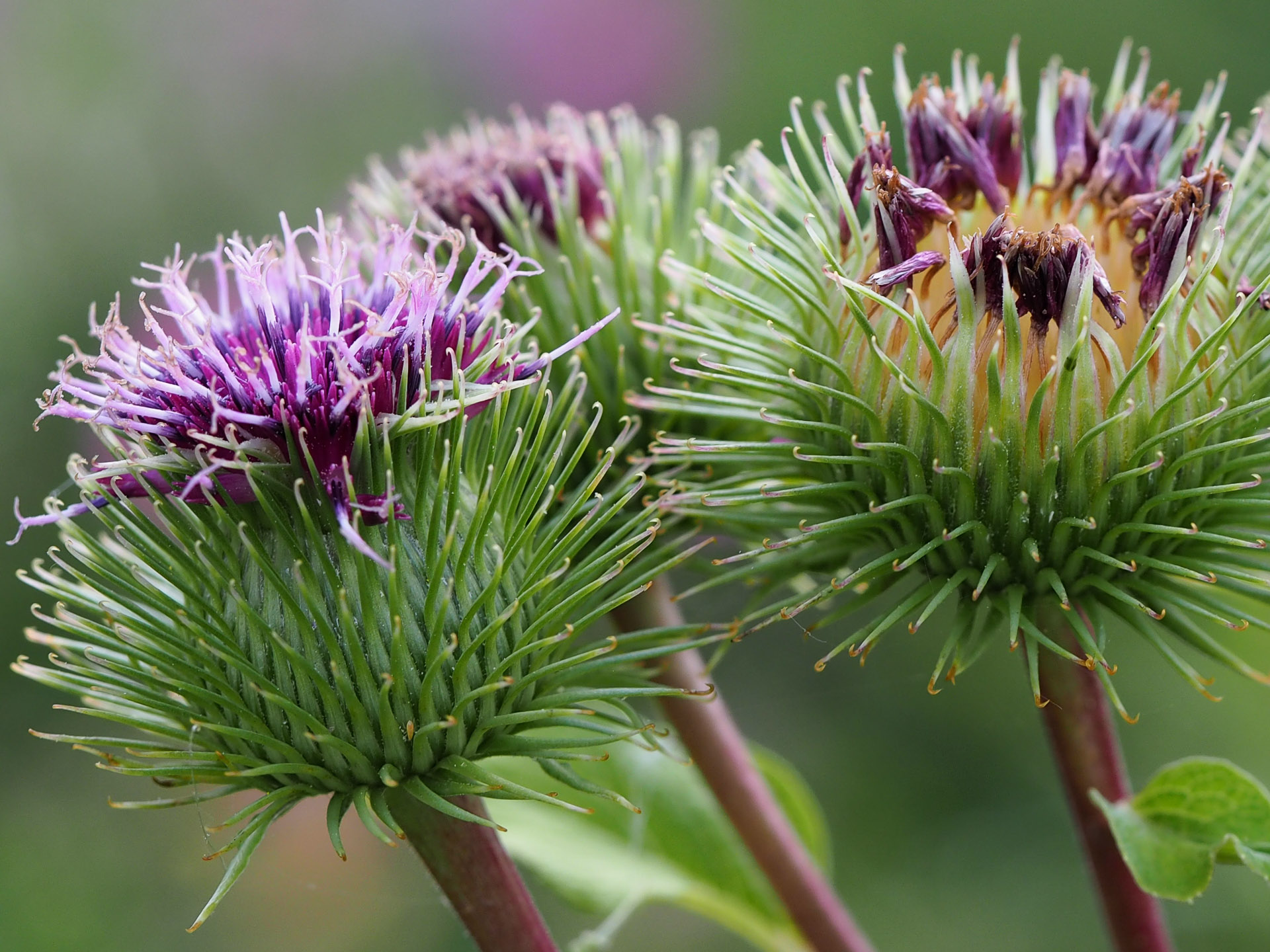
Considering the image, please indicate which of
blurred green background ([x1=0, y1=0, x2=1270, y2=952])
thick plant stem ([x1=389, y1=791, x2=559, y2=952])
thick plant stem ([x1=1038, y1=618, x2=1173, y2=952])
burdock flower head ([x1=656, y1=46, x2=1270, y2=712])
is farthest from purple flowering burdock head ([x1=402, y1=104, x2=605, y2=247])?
blurred green background ([x1=0, y1=0, x2=1270, y2=952])

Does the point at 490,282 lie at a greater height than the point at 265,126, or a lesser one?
lesser

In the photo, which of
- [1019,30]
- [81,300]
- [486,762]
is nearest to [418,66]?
[81,300]

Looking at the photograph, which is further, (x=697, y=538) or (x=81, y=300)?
(x=81, y=300)

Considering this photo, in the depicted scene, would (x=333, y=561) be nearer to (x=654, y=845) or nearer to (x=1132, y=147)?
(x=654, y=845)

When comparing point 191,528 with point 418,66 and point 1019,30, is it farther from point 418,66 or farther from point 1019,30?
point 1019,30

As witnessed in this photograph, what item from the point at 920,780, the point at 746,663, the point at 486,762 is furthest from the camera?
the point at 746,663

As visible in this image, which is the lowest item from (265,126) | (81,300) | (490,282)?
(490,282)

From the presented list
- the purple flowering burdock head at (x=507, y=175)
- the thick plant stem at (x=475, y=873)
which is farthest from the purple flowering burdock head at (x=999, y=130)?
the thick plant stem at (x=475, y=873)
